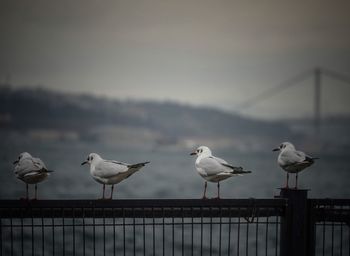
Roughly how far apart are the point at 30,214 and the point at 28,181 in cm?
142

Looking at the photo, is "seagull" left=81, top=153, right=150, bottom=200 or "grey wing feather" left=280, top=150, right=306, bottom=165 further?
"grey wing feather" left=280, top=150, right=306, bottom=165

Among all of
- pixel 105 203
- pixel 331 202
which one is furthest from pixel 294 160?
pixel 105 203

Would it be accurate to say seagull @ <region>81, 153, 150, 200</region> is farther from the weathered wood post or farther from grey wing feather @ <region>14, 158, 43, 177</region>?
the weathered wood post

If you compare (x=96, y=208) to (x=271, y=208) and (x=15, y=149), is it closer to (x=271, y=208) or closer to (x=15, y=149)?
(x=271, y=208)

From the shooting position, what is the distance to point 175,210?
6.99 meters

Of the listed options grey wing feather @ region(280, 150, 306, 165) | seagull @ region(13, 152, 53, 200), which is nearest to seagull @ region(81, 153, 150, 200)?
seagull @ region(13, 152, 53, 200)

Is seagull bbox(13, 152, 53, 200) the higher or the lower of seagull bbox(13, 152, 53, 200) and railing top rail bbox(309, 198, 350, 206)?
the higher

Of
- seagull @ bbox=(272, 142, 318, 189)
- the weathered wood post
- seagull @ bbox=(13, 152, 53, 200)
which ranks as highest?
seagull @ bbox=(272, 142, 318, 189)

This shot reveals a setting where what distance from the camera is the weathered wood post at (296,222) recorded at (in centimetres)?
716

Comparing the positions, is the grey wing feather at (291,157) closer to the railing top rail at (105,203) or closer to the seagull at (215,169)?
the seagull at (215,169)

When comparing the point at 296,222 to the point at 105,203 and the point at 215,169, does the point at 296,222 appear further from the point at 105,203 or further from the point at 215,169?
the point at 105,203

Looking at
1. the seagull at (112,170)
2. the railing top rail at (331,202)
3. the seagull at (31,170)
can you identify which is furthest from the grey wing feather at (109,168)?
the railing top rail at (331,202)

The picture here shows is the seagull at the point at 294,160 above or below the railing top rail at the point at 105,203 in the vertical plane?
above

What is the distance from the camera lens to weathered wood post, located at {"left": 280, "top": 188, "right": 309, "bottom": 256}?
282 inches
